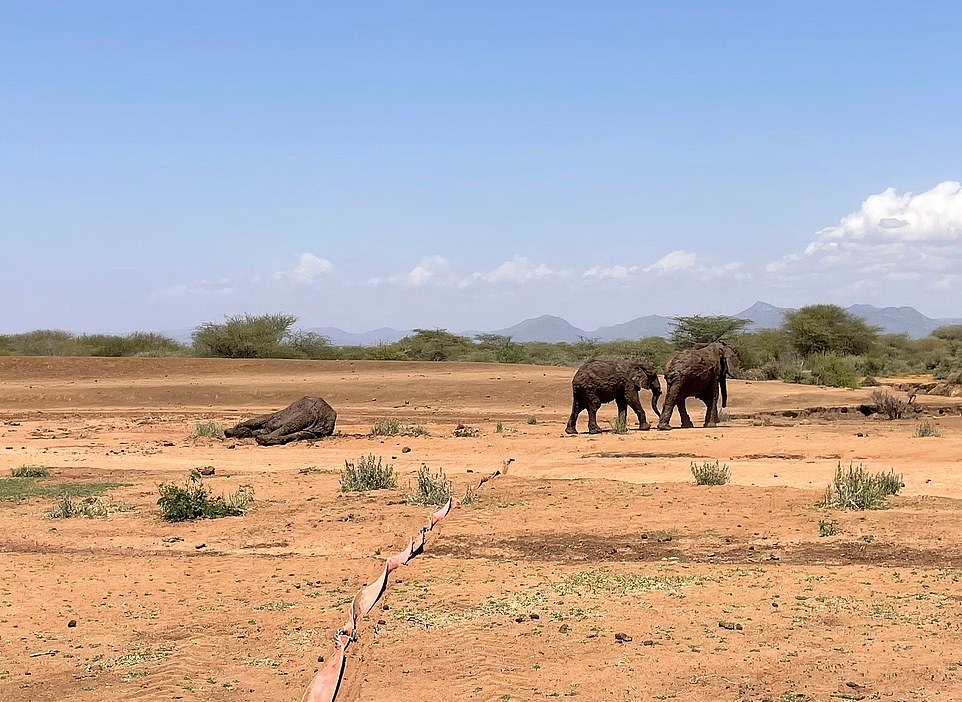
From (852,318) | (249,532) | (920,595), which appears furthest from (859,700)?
(852,318)

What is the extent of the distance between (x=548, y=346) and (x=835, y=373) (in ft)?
79.6

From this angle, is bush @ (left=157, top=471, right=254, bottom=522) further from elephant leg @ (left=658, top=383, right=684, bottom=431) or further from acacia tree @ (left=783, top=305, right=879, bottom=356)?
acacia tree @ (left=783, top=305, right=879, bottom=356)

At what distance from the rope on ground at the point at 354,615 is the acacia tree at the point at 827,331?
41.0 m

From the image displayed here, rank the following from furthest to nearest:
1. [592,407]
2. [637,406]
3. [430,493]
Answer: [637,406], [592,407], [430,493]

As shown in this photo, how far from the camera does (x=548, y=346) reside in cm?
5788

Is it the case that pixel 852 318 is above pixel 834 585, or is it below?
above

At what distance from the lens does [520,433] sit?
850 inches

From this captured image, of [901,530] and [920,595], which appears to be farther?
[901,530]

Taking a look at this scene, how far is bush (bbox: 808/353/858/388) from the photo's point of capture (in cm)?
3453

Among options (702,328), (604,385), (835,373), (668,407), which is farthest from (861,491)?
(702,328)

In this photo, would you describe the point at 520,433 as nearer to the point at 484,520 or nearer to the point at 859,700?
the point at 484,520

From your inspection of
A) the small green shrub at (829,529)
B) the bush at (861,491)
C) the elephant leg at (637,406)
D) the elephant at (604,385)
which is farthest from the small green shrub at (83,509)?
the elephant leg at (637,406)

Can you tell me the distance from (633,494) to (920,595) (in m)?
5.19

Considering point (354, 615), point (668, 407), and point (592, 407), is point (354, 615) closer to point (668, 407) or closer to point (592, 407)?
point (592, 407)
